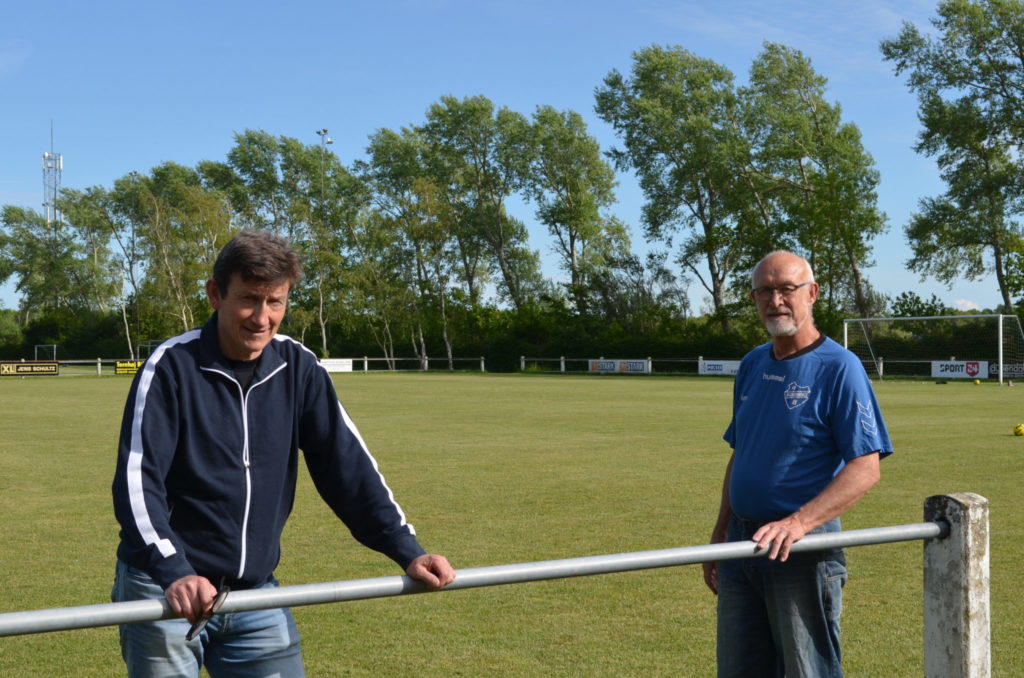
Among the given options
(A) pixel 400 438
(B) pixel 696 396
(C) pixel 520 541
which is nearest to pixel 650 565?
(C) pixel 520 541

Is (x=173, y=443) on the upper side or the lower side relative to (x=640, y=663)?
upper

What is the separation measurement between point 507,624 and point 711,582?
2.48 metres

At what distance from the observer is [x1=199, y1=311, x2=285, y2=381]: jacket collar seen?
2.99 meters

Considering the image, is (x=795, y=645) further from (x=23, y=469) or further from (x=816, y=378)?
(x=23, y=469)

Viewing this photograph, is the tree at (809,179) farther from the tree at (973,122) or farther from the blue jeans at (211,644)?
the blue jeans at (211,644)

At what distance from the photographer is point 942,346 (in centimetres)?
→ 4753

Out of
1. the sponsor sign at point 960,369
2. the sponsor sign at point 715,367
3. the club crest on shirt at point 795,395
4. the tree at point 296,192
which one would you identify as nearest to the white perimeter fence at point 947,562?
the club crest on shirt at point 795,395

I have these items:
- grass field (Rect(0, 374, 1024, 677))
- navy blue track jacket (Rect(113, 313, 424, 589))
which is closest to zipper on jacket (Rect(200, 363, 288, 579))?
navy blue track jacket (Rect(113, 313, 424, 589))

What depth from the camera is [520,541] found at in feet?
28.5

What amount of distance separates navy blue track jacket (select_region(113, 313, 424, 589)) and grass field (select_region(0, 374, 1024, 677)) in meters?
2.47

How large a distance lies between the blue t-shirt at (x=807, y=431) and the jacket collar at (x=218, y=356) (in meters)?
1.69

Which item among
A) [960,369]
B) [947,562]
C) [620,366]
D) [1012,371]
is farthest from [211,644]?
[620,366]

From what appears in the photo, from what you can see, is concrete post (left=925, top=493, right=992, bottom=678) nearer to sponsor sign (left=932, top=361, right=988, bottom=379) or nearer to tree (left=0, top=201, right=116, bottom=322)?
sponsor sign (left=932, top=361, right=988, bottom=379)

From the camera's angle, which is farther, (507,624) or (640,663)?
(507,624)
